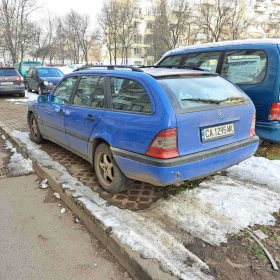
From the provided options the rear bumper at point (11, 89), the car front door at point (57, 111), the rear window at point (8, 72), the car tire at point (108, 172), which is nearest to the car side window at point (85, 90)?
the car front door at point (57, 111)

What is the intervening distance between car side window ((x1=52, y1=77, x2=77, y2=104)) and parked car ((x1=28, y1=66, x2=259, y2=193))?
36 cm

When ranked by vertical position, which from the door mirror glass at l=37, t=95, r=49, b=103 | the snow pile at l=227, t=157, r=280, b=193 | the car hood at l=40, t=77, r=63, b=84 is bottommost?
the snow pile at l=227, t=157, r=280, b=193

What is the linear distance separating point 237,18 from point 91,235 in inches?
1350

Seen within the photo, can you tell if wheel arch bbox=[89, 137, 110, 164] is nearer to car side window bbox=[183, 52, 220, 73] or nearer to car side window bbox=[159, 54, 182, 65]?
→ car side window bbox=[183, 52, 220, 73]

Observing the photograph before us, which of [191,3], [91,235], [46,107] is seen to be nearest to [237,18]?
[191,3]

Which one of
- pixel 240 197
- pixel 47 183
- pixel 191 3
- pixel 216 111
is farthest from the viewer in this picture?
pixel 191 3

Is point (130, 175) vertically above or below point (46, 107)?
below

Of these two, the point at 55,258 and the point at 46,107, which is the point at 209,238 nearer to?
the point at 55,258

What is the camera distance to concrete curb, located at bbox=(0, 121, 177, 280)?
2.05m

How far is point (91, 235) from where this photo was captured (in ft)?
8.93

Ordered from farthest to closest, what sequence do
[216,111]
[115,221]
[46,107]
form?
[46,107]
[216,111]
[115,221]

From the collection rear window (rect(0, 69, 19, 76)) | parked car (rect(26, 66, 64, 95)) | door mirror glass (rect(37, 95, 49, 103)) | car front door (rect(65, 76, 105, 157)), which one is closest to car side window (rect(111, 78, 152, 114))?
car front door (rect(65, 76, 105, 157))

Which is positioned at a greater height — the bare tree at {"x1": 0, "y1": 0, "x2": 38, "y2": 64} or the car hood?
the bare tree at {"x1": 0, "y1": 0, "x2": 38, "y2": 64}

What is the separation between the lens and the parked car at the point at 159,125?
2623mm
